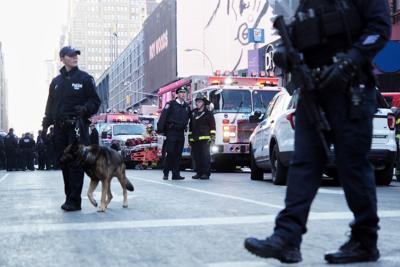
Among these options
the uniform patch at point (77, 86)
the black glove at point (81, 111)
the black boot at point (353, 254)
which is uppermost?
the uniform patch at point (77, 86)

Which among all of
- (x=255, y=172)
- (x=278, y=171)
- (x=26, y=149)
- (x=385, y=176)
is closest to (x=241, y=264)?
(x=278, y=171)

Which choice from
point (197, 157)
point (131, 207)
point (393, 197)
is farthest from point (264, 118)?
point (131, 207)

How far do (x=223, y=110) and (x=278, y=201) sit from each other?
951cm

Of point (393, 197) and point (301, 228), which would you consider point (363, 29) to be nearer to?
point (301, 228)

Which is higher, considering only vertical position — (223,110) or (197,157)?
(223,110)

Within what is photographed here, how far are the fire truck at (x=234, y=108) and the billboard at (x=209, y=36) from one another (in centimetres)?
6300

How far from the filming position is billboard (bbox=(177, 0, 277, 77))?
3255 inches

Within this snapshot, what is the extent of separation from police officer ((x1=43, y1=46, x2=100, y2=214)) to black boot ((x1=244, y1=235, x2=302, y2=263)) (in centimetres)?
395

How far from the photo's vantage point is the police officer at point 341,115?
3.72 metres

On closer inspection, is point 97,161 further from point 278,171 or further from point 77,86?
point 278,171

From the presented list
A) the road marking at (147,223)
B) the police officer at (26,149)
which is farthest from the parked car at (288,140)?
the police officer at (26,149)

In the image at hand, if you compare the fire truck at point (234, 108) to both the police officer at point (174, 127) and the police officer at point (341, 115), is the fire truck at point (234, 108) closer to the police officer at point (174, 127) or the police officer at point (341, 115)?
the police officer at point (174, 127)

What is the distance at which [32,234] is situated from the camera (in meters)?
5.50

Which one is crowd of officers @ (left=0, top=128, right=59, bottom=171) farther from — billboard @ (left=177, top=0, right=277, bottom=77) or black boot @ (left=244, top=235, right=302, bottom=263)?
billboard @ (left=177, top=0, right=277, bottom=77)
